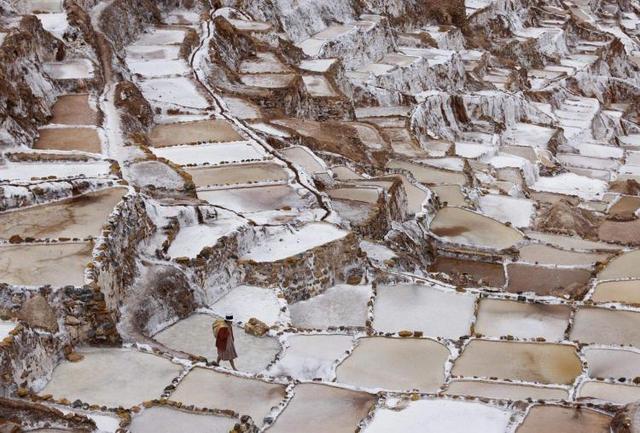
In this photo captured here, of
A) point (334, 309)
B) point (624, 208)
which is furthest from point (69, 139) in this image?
point (624, 208)

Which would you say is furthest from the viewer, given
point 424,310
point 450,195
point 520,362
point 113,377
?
point 450,195

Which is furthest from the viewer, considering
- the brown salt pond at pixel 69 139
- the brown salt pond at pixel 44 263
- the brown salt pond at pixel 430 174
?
the brown salt pond at pixel 430 174

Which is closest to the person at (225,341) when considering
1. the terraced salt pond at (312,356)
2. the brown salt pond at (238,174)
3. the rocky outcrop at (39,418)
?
the terraced salt pond at (312,356)

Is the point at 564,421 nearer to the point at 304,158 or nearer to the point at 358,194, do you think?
the point at 358,194

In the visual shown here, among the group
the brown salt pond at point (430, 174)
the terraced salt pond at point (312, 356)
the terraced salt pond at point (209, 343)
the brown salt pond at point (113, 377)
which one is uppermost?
the brown salt pond at point (113, 377)

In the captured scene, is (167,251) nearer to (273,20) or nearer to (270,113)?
(270,113)

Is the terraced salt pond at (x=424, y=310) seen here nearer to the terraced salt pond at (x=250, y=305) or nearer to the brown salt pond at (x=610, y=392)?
the terraced salt pond at (x=250, y=305)

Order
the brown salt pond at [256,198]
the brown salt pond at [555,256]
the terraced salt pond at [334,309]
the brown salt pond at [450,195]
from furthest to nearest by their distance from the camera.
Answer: the brown salt pond at [450,195], the brown salt pond at [555,256], the brown salt pond at [256,198], the terraced salt pond at [334,309]
